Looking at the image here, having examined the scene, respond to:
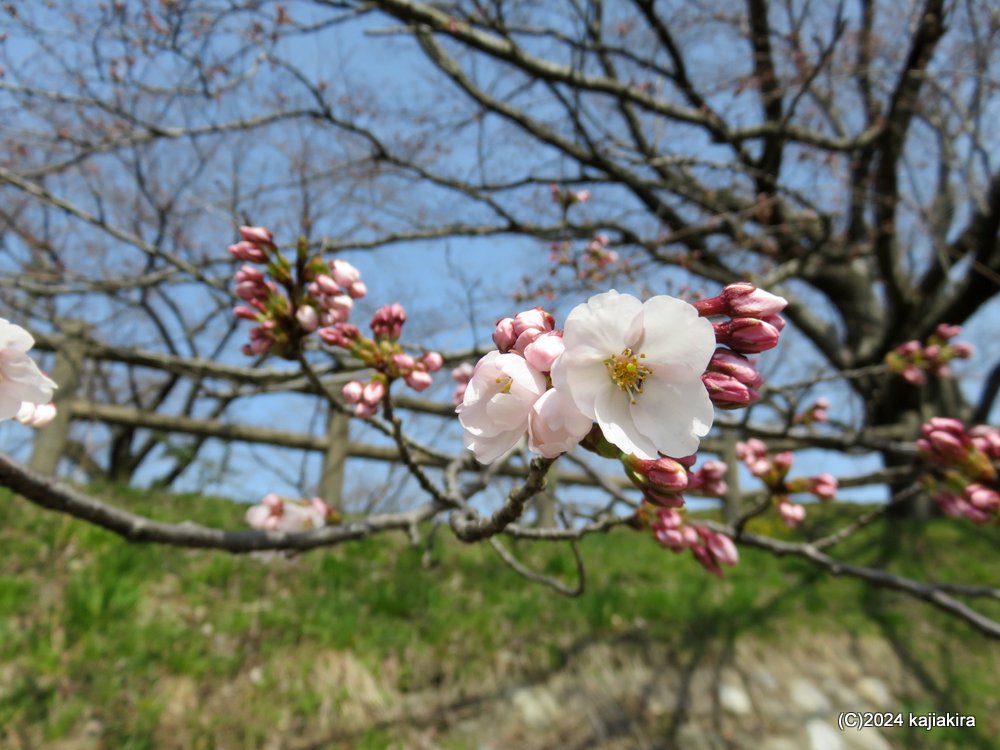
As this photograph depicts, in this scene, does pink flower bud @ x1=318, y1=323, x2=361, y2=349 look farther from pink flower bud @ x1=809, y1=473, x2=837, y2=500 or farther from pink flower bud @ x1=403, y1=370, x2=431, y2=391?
pink flower bud @ x1=809, y1=473, x2=837, y2=500

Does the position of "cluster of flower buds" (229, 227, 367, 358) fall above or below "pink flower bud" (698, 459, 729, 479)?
above

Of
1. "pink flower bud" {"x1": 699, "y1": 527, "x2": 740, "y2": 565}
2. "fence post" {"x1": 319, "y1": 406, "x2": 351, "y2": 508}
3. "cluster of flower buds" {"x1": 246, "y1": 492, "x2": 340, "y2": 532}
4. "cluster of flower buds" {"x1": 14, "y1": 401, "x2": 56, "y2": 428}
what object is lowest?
"fence post" {"x1": 319, "y1": 406, "x2": 351, "y2": 508}

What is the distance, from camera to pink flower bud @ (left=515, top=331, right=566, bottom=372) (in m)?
0.70

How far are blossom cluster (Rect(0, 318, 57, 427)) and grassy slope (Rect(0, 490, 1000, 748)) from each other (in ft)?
6.48

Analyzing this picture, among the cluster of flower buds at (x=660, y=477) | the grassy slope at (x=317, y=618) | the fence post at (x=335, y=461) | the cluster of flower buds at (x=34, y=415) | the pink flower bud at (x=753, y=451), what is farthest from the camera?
the fence post at (x=335, y=461)

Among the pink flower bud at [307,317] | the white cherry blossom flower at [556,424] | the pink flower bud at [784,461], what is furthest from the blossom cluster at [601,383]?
the pink flower bud at [784,461]

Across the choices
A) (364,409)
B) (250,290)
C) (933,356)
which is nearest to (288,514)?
(364,409)

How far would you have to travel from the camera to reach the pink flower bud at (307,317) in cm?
133

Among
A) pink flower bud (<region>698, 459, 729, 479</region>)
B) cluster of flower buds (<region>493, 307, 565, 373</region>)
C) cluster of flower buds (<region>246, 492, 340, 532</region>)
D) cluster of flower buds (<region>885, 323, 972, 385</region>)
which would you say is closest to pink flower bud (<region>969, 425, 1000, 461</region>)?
pink flower bud (<region>698, 459, 729, 479</region>)

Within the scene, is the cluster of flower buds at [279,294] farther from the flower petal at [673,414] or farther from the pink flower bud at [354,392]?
the flower petal at [673,414]

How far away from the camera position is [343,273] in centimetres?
143

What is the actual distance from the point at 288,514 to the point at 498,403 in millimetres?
1314

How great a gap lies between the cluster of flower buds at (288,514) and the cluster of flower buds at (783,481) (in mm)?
1367

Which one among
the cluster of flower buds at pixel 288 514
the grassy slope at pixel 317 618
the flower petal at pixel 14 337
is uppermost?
the flower petal at pixel 14 337
